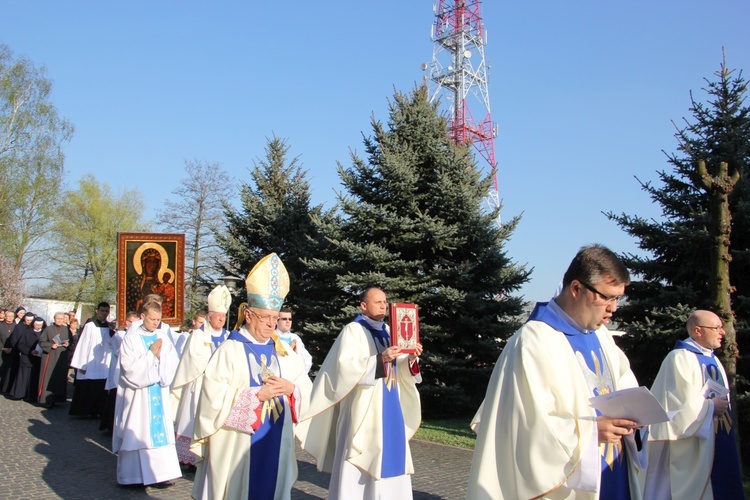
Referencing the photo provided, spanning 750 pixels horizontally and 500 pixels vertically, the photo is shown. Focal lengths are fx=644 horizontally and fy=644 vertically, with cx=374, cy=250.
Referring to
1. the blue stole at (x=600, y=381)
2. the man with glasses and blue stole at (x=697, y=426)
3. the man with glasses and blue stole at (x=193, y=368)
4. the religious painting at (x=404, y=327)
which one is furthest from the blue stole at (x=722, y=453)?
the man with glasses and blue stole at (x=193, y=368)

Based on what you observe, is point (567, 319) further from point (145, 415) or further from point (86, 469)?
point (86, 469)

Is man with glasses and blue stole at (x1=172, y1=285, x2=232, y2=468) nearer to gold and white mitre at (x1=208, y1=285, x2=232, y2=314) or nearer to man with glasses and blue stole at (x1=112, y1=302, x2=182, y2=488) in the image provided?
gold and white mitre at (x1=208, y1=285, x2=232, y2=314)

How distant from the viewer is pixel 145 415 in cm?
814

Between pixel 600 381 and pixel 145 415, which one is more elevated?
pixel 600 381

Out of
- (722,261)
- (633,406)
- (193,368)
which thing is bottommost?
(193,368)

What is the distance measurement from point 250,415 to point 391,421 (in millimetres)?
1675

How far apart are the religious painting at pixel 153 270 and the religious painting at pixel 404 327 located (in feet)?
27.5

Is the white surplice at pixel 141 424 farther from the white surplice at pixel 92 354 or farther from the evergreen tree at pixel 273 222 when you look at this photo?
the evergreen tree at pixel 273 222

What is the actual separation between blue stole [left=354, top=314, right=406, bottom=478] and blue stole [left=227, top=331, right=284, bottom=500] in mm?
1214

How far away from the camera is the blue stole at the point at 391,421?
20.6 ft

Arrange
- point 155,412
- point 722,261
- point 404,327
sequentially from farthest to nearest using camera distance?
point 722,261, point 155,412, point 404,327

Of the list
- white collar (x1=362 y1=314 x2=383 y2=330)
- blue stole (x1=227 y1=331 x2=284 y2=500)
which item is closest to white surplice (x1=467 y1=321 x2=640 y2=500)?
blue stole (x1=227 y1=331 x2=284 y2=500)

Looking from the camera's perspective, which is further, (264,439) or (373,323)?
(373,323)

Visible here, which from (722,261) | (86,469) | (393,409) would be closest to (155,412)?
(86,469)
